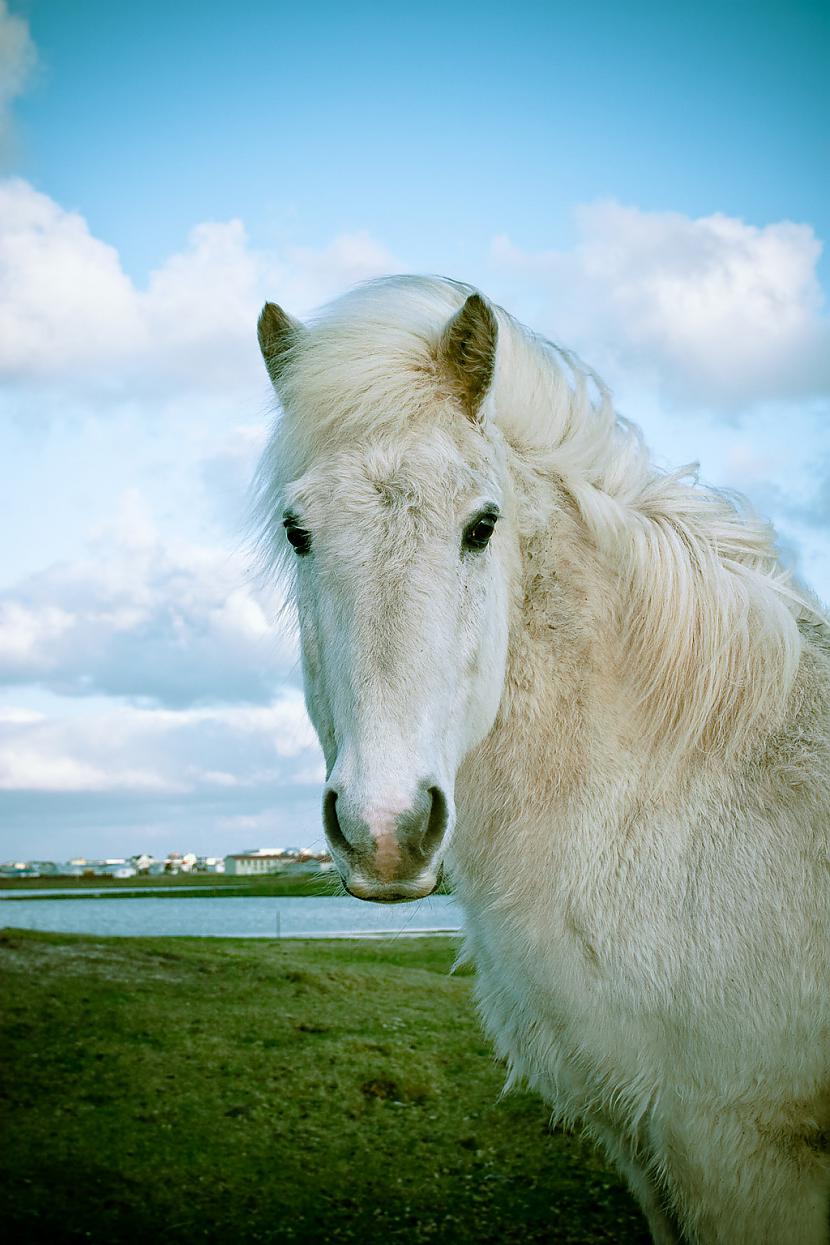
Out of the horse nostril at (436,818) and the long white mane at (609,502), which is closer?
the horse nostril at (436,818)

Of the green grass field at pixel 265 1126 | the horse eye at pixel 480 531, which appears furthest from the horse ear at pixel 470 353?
the green grass field at pixel 265 1126

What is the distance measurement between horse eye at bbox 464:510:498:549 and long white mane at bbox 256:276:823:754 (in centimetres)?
34

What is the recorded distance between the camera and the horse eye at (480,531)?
8.54 ft

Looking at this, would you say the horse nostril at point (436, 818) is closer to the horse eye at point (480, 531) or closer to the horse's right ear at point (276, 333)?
the horse eye at point (480, 531)

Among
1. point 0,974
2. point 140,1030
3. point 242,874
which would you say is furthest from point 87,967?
point 242,874

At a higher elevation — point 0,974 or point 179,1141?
point 0,974

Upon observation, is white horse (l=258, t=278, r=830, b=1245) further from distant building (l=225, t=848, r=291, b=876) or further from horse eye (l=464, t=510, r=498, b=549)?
distant building (l=225, t=848, r=291, b=876)

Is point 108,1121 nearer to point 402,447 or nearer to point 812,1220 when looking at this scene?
point 812,1220

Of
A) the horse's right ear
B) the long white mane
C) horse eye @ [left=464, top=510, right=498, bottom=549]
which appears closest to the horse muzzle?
horse eye @ [left=464, top=510, right=498, bottom=549]

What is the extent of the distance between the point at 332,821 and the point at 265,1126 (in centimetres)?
529

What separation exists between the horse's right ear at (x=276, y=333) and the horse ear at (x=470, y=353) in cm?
61

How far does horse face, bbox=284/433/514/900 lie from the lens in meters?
2.21

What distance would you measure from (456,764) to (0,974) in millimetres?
8183

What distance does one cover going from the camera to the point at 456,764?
2.54m
